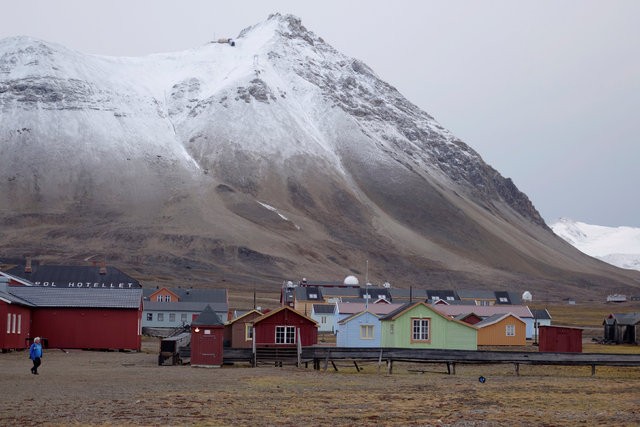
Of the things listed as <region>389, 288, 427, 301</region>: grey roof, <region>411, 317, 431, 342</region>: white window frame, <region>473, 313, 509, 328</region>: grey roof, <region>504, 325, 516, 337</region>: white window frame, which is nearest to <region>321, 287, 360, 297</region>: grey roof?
<region>389, 288, 427, 301</region>: grey roof

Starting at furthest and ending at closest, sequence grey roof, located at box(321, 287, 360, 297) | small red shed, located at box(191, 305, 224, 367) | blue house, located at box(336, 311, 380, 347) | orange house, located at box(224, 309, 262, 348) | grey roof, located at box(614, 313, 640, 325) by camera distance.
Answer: grey roof, located at box(321, 287, 360, 297) → grey roof, located at box(614, 313, 640, 325) → blue house, located at box(336, 311, 380, 347) → orange house, located at box(224, 309, 262, 348) → small red shed, located at box(191, 305, 224, 367)

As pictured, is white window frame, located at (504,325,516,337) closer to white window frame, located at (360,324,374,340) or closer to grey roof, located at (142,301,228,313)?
white window frame, located at (360,324,374,340)

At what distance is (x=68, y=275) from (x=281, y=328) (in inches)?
2275

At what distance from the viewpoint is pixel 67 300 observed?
66500 mm

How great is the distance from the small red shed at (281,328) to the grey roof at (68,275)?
178 ft

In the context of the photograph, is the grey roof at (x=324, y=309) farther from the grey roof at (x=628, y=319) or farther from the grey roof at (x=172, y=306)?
the grey roof at (x=628, y=319)

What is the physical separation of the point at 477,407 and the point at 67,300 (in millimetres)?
44396

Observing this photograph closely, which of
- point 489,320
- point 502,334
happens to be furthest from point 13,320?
point 502,334

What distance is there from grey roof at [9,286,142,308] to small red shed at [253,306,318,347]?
1382 centimetres

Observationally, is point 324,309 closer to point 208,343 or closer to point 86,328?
point 86,328

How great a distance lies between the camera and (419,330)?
2350 inches

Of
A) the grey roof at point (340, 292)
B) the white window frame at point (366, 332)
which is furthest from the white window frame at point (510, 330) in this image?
the grey roof at point (340, 292)

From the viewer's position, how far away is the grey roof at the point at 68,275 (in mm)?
106938

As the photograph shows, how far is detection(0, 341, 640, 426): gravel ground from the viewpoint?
24.5 metres
